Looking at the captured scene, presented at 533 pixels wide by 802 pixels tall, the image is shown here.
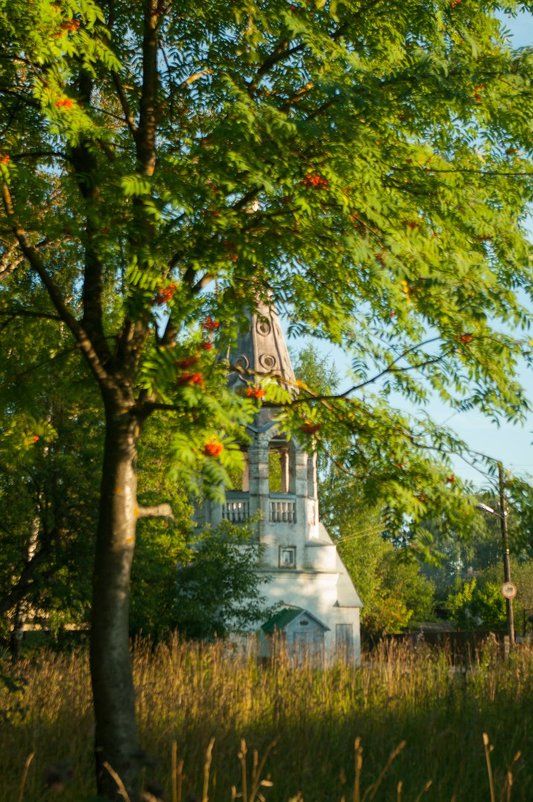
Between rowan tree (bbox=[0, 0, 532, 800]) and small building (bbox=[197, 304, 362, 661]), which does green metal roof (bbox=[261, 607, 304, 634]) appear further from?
rowan tree (bbox=[0, 0, 532, 800])

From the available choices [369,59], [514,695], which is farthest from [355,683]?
[369,59]

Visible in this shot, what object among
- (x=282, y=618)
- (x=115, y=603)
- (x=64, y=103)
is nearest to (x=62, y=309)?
(x=64, y=103)

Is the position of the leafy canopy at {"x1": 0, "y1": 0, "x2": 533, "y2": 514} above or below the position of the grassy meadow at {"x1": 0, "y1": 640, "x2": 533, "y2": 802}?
above

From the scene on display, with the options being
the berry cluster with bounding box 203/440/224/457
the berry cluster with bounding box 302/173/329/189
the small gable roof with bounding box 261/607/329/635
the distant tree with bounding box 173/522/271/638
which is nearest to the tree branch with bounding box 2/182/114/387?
the berry cluster with bounding box 203/440/224/457

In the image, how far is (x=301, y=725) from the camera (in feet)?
29.5

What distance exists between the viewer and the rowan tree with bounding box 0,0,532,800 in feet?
21.7

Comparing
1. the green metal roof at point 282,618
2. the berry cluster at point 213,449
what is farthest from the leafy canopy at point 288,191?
the green metal roof at point 282,618

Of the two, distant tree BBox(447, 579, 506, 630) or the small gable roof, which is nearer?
the small gable roof

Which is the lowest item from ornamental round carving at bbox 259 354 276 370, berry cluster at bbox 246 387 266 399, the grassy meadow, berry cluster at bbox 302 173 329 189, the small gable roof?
the grassy meadow

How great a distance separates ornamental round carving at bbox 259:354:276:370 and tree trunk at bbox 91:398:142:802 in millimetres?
20700

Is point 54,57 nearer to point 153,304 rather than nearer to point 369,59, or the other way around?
point 153,304

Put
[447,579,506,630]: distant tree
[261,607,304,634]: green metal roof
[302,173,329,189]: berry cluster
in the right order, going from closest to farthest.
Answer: [302,173,329,189]: berry cluster
[261,607,304,634]: green metal roof
[447,579,506,630]: distant tree

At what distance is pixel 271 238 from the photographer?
7.11 metres

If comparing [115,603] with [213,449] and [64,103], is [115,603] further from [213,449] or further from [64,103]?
[64,103]
